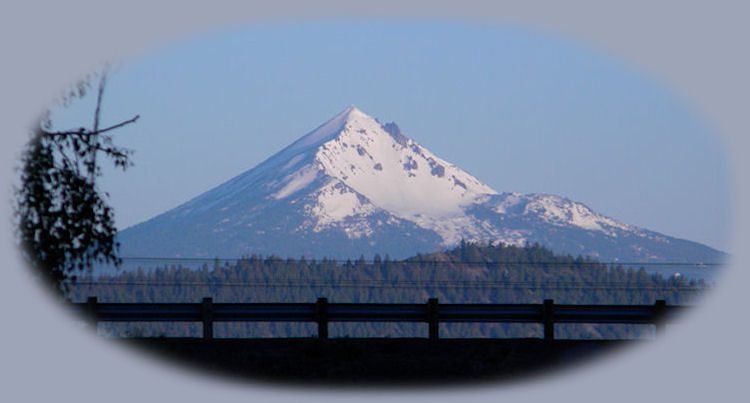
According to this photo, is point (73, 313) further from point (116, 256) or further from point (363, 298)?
point (363, 298)

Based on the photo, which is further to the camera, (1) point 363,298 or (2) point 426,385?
(1) point 363,298

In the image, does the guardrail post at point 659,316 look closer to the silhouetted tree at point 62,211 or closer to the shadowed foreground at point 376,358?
the shadowed foreground at point 376,358

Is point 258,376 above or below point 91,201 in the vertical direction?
below

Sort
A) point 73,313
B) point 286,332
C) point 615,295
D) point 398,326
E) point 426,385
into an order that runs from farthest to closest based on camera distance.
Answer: point 398,326, point 615,295, point 286,332, point 73,313, point 426,385

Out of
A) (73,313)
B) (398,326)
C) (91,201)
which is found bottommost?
(398,326)

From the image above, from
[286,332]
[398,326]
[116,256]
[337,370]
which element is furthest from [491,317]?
[398,326]

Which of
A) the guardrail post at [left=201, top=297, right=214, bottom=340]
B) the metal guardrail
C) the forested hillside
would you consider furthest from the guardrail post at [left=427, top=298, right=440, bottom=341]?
the forested hillside
